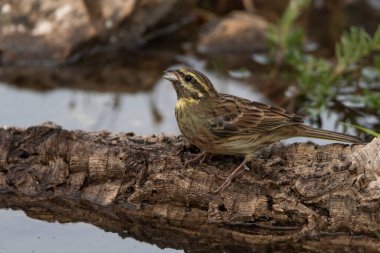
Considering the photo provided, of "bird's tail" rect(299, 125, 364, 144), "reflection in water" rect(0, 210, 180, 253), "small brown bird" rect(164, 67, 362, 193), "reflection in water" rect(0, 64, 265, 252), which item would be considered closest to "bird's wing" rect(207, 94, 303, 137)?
"small brown bird" rect(164, 67, 362, 193)

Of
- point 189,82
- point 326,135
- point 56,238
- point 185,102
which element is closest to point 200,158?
point 185,102

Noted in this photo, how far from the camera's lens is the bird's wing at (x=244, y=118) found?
6496 mm

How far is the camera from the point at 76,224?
Answer: 635 centimetres

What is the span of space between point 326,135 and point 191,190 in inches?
49.8

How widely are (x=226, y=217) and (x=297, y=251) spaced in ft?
1.85

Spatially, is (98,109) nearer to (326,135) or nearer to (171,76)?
(171,76)

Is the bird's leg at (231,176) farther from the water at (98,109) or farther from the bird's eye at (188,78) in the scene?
the water at (98,109)

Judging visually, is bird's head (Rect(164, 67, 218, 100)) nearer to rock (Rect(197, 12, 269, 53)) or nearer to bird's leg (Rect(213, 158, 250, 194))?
bird's leg (Rect(213, 158, 250, 194))

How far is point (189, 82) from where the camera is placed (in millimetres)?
6633

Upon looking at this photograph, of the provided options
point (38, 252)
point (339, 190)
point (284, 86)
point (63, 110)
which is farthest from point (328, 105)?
point (38, 252)

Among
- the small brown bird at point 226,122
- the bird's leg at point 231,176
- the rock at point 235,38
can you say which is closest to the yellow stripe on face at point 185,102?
the small brown bird at point 226,122

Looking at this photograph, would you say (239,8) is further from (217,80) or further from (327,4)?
(217,80)

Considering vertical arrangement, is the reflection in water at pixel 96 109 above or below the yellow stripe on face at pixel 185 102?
above

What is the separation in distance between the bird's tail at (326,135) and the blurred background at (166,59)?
150 centimetres
